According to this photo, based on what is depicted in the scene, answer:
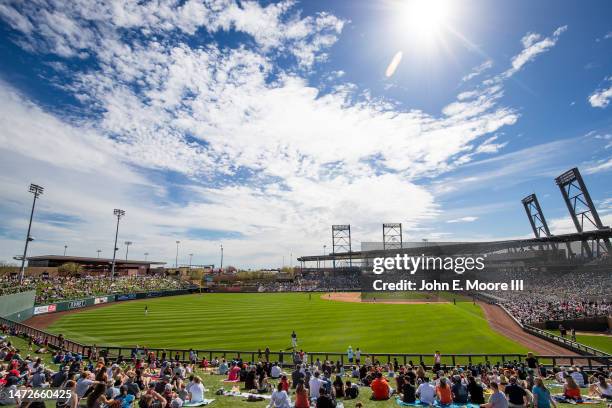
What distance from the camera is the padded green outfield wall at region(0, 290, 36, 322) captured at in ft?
122

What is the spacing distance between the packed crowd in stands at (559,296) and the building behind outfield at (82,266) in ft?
303

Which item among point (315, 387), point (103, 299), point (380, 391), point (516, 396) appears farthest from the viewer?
point (103, 299)

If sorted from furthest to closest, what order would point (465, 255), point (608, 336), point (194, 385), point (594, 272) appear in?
point (465, 255), point (594, 272), point (608, 336), point (194, 385)

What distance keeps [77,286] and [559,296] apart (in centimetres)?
8308

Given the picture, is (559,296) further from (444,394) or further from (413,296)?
(444,394)

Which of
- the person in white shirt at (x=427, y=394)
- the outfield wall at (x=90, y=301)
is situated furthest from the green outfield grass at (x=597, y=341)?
the outfield wall at (x=90, y=301)

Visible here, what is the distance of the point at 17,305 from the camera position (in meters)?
40.2

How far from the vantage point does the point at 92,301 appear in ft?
181

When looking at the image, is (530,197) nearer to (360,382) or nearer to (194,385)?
(360,382)

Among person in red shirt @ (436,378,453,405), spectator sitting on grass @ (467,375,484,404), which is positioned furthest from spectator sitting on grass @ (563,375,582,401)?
person in red shirt @ (436,378,453,405)

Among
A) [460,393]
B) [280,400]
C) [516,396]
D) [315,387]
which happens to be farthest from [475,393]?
[280,400]

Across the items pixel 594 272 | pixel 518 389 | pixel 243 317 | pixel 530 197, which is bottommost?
pixel 243 317

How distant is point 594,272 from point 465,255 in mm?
27903

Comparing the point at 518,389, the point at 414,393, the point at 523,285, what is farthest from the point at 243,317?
the point at 523,285
